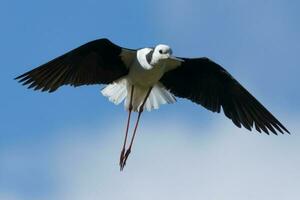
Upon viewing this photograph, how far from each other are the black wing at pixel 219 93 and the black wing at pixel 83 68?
1.27 m

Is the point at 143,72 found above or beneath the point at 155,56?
beneath

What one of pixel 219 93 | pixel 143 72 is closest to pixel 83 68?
pixel 143 72

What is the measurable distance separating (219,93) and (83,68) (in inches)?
115

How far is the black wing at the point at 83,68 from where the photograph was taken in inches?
773

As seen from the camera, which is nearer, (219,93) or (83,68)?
(83,68)

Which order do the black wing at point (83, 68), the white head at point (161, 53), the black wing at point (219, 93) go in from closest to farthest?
the white head at point (161, 53)
the black wing at point (83, 68)
the black wing at point (219, 93)

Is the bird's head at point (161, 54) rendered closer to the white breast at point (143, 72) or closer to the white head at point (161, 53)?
the white head at point (161, 53)

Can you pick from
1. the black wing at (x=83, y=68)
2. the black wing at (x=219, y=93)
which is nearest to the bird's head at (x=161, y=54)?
the black wing at (x=83, y=68)

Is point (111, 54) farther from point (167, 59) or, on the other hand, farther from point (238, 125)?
point (238, 125)

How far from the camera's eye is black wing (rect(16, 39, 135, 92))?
64.4ft

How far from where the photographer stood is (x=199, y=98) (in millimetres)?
21422

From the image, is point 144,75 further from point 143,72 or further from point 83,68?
point 83,68

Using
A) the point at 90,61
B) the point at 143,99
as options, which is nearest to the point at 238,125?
the point at 143,99

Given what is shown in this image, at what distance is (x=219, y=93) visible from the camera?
21.5 meters
